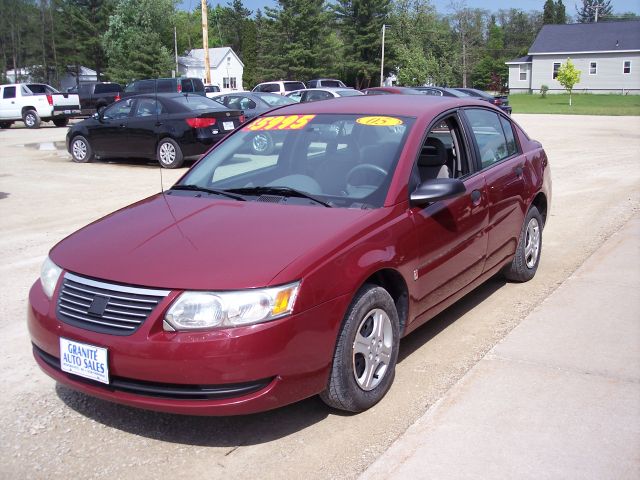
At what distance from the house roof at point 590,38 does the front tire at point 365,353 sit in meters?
69.9

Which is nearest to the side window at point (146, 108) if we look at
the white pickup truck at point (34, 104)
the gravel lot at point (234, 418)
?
the gravel lot at point (234, 418)

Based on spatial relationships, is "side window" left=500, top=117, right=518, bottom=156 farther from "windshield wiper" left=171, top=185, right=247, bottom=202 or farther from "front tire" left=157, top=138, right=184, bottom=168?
"front tire" left=157, top=138, right=184, bottom=168

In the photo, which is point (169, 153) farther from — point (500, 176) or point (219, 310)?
point (219, 310)

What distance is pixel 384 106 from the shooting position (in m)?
4.75

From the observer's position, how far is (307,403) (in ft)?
12.6

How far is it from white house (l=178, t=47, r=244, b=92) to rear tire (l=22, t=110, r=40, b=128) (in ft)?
159

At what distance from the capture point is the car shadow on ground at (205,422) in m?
3.48

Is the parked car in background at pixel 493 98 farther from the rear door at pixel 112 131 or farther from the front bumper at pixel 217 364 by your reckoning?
the front bumper at pixel 217 364

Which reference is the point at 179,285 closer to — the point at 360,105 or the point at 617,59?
the point at 360,105

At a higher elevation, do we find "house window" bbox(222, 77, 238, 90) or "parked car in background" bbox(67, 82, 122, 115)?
"house window" bbox(222, 77, 238, 90)

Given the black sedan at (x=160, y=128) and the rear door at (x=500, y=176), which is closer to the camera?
the rear door at (x=500, y=176)

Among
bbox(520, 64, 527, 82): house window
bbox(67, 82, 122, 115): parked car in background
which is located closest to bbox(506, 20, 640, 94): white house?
bbox(520, 64, 527, 82): house window

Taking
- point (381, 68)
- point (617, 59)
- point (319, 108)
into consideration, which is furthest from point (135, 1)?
point (319, 108)

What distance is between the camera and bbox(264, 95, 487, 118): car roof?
4605mm
